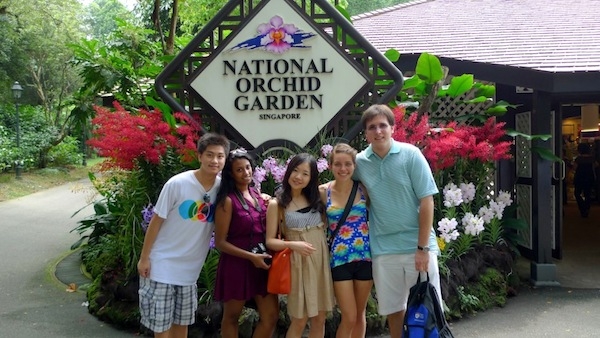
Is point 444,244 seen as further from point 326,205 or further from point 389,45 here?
point 389,45

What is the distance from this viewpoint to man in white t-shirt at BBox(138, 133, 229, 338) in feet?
11.5

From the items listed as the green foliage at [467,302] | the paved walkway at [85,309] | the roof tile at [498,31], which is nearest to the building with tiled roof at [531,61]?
the roof tile at [498,31]

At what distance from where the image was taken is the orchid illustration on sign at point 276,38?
17.4 feet

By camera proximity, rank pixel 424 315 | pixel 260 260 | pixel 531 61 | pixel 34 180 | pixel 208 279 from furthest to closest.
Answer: pixel 34 180
pixel 531 61
pixel 208 279
pixel 260 260
pixel 424 315

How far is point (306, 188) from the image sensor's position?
3.62 m

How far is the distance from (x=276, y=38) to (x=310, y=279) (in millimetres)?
2560

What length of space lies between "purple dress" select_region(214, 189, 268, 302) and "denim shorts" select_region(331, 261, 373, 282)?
17.7 inches

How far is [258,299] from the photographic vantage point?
3689 mm

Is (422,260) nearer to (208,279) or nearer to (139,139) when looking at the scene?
(208,279)

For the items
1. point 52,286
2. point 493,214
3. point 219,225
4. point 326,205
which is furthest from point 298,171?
point 52,286

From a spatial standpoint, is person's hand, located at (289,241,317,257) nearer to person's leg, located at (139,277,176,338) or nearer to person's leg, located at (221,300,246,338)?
person's leg, located at (221,300,246,338)

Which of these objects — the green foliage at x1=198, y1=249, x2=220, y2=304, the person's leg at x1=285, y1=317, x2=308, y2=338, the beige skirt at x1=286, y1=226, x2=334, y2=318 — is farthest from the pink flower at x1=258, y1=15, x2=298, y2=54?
the person's leg at x1=285, y1=317, x2=308, y2=338

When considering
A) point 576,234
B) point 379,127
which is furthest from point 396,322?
point 576,234

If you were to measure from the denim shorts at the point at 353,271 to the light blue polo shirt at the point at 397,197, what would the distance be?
10cm
